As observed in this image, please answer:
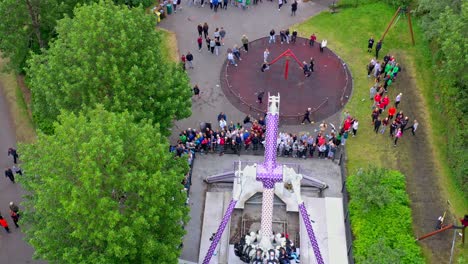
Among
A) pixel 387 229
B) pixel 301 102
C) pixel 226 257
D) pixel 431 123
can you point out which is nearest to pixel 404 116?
pixel 431 123

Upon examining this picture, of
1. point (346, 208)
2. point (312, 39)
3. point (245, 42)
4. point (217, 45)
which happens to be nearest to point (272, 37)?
point (245, 42)

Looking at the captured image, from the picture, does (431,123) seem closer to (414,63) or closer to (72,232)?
(414,63)

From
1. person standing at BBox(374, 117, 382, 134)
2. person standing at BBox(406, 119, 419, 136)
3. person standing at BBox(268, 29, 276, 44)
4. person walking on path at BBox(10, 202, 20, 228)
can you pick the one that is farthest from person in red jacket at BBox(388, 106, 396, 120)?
person walking on path at BBox(10, 202, 20, 228)

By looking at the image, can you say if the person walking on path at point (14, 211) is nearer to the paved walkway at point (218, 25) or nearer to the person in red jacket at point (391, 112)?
the paved walkway at point (218, 25)

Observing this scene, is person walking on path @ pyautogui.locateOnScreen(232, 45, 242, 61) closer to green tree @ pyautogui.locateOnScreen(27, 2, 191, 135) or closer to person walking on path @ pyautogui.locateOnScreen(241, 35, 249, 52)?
person walking on path @ pyautogui.locateOnScreen(241, 35, 249, 52)

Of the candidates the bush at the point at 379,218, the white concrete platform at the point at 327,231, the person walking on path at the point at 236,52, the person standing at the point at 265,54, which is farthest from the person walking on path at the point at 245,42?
the bush at the point at 379,218

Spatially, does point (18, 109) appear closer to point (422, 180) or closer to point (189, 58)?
point (189, 58)
